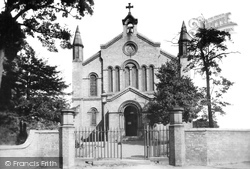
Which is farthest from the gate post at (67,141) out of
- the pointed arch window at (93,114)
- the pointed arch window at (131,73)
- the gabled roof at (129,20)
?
the gabled roof at (129,20)

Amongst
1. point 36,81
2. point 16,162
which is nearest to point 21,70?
point 36,81

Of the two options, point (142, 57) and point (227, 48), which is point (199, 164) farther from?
point (142, 57)

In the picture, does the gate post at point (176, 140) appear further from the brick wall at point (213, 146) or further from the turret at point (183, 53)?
the turret at point (183, 53)

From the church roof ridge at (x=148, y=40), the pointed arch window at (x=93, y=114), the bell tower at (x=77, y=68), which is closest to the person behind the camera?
the pointed arch window at (x=93, y=114)

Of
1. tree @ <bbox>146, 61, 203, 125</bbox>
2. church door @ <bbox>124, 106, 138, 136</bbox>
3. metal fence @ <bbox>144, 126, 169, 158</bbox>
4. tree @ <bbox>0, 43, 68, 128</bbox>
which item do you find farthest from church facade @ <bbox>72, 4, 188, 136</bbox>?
metal fence @ <bbox>144, 126, 169, 158</bbox>

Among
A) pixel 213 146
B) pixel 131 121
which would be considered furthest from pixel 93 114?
pixel 213 146

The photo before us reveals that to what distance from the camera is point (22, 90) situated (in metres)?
18.8

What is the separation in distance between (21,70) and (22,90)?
4.94ft

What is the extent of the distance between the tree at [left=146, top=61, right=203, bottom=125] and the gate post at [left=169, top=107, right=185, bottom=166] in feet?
21.2

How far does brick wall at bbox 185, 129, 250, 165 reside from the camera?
12.2 meters

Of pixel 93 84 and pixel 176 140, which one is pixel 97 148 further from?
pixel 93 84

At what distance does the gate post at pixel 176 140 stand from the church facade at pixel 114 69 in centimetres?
1473

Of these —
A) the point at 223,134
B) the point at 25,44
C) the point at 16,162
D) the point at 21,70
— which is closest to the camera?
the point at 16,162

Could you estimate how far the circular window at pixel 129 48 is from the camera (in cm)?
2850
